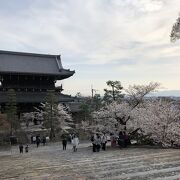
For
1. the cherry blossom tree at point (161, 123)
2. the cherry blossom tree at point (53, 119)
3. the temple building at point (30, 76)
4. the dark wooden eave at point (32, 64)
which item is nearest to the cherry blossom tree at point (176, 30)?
the cherry blossom tree at point (161, 123)

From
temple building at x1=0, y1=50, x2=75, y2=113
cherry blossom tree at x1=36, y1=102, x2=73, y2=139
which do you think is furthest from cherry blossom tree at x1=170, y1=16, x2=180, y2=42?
temple building at x1=0, y1=50, x2=75, y2=113

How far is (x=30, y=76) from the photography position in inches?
2238

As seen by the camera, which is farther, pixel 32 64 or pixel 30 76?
pixel 32 64

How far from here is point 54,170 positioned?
48.4 ft

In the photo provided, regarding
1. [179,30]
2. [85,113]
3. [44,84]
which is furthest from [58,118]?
[179,30]

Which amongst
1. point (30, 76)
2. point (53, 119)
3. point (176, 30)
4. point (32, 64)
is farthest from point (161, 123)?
point (32, 64)

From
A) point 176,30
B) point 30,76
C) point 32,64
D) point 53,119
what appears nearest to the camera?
point 176,30

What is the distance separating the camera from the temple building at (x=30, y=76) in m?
54.5

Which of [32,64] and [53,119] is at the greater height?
[32,64]

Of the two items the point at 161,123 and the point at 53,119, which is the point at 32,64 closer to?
the point at 53,119

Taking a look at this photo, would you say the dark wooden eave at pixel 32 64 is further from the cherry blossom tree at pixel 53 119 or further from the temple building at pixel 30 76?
the cherry blossom tree at pixel 53 119

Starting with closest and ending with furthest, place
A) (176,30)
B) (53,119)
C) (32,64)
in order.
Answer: (176,30) < (53,119) < (32,64)

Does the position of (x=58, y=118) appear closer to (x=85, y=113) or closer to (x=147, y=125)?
(x=85, y=113)

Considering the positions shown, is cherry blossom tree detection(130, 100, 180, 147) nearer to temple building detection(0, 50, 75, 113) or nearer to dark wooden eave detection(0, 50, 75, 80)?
temple building detection(0, 50, 75, 113)
